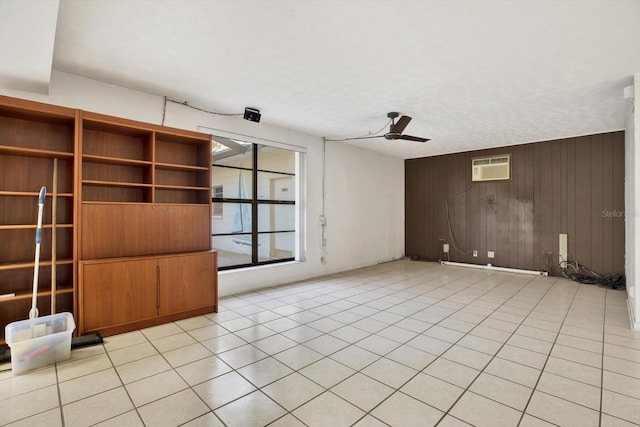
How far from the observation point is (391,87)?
141 inches

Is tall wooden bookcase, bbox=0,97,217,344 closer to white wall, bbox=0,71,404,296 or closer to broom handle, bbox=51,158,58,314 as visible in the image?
broom handle, bbox=51,158,58,314

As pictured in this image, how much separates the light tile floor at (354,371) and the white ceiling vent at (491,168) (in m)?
3.25

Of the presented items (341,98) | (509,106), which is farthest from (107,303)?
(509,106)

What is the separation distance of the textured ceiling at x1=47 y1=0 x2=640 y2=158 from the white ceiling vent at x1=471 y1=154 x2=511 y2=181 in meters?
2.00

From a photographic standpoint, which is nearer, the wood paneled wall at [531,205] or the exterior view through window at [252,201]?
the exterior view through window at [252,201]

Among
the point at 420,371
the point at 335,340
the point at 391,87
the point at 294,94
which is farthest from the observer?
the point at 294,94

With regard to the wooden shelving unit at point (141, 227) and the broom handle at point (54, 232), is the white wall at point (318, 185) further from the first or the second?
the broom handle at point (54, 232)

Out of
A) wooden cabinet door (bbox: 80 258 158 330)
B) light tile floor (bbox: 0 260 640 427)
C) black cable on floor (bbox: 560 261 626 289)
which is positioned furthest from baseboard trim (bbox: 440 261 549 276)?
wooden cabinet door (bbox: 80 258 158 330)

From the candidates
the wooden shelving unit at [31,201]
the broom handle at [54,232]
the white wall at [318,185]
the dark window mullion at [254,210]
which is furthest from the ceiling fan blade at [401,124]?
the broom handle at [54,232]

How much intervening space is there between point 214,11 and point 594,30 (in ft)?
9.70

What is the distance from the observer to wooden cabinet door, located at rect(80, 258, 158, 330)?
Result: 9.70 feet

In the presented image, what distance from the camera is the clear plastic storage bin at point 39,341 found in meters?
2.41

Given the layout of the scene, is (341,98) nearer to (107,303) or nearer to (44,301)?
(107,303)

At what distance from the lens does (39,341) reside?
248 centimetres
